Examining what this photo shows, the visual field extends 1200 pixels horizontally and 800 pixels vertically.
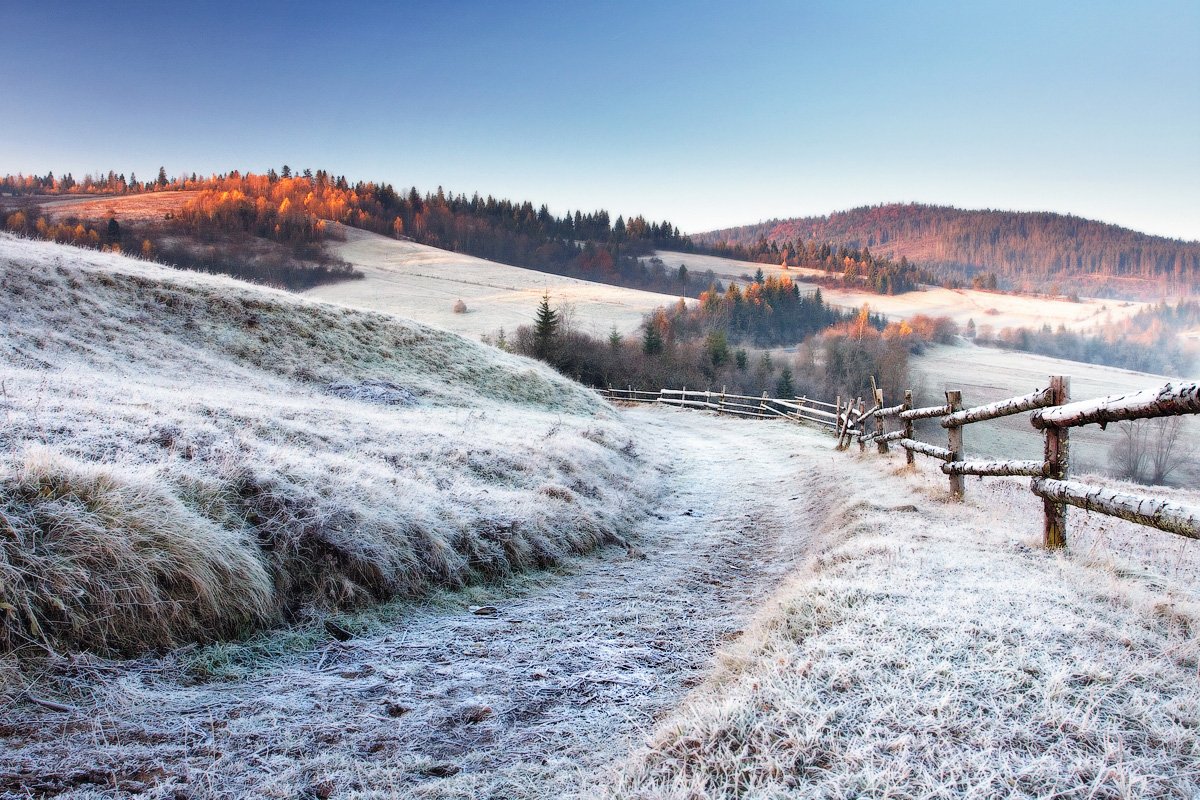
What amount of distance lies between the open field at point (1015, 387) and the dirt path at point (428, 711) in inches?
1143

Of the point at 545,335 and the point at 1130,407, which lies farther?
the point at 545,335

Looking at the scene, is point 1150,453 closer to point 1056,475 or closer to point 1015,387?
point 1015,387

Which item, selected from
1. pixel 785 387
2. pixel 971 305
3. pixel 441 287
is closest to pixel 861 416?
pixel 785 387

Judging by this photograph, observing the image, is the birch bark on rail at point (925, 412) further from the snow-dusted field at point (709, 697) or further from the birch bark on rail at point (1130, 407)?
the snow-dusted field at point (709, 697)

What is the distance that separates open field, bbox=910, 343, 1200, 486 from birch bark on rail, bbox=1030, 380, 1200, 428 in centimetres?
2699

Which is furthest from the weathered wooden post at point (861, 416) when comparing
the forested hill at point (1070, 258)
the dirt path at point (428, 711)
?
the forested hill at point (1070, 258)

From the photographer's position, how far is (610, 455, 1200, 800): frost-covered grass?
2207mm

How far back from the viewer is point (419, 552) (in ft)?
17.7

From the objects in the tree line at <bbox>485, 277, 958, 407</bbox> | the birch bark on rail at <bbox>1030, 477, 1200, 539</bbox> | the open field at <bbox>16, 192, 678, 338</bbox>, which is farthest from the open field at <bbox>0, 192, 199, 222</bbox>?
the birch bark on rail at <bbox>1030, 477, 1200, 539</bbox>

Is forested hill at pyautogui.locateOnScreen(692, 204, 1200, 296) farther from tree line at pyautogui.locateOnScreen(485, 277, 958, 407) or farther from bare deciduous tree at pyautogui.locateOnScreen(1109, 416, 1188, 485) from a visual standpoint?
bare deciduous tree at pyautogui.locateOnScreen(1109, 416, 1188, 485)

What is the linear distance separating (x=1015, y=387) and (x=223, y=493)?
75.7 metres

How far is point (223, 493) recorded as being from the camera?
4.79m

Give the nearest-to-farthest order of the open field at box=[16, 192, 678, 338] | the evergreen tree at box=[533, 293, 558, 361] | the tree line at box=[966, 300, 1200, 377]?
the evergreen tree at box=[533, 293, 558, 361]
the open field at box=[16, 192, 678, 338]
the tree line at box=[966, 300, 1200, 377]

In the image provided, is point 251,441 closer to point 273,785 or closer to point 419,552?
point 419,552
